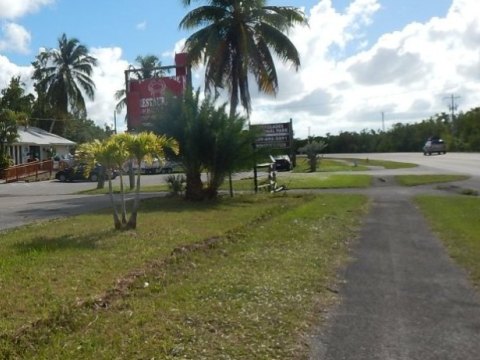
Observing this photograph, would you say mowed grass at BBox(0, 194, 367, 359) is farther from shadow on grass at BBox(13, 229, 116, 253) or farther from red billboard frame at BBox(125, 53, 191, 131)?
red billboard frame at BBox(125, 53, 191, 131)

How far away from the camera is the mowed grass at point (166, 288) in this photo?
5.20 metres

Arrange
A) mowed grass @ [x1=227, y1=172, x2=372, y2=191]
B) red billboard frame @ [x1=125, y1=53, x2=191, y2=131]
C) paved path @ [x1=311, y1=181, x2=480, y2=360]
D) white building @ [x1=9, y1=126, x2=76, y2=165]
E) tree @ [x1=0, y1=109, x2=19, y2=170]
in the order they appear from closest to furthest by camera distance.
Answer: paved path @ [x1=311, y1=181, x2=480, y2=360], red billboard frame @ [x1=125, y1=53, x2=191, y2=131], mowed grass @ [x1=227, y1=172, x2=372, y2=191], tree @ [x1=0, y1=109, x2=19, y2=170], white building @ [x1=9, y1=126, x2=76, y2=165]

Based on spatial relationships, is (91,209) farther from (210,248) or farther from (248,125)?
(210,248)

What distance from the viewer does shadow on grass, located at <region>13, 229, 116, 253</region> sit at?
991 centimetres

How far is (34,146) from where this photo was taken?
54.5 meters

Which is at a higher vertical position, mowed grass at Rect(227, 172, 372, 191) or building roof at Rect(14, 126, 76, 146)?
building roof at Rect(14, 126, 76, 146)

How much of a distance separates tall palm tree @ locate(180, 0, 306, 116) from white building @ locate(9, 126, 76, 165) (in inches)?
846

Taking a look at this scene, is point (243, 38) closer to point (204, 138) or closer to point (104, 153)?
point (204, 138)

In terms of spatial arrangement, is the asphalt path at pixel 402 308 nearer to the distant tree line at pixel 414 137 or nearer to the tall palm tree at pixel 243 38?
the tall palm tree at pixel 243 38

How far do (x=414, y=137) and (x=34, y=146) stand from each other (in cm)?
6167

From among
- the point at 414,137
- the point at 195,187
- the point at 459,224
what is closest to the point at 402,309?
the point at 459,224

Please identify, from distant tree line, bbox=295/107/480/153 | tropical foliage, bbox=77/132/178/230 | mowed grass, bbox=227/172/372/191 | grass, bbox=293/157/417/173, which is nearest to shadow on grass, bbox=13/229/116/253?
tropical foliage, bbox=77/132/178/230

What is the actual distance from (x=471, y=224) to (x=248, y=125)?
964 cm

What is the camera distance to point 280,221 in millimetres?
14109
